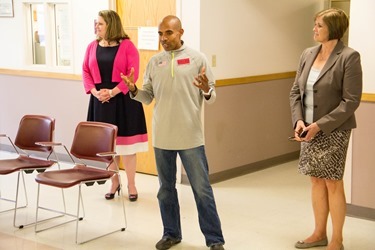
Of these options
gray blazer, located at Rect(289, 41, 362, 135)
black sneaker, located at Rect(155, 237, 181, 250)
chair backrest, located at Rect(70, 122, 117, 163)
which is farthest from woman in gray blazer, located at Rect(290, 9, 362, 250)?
chair backrest, located at Rect(70, 122, 117, 163)

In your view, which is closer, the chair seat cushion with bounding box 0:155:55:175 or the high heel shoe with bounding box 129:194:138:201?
the chair seat cushion with bounding box 0:155:55:175

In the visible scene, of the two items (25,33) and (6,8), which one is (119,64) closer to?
(25,33)

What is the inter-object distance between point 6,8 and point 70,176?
3943 mm

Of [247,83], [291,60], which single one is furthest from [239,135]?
[291,60]

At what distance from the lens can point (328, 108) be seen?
13.8ft

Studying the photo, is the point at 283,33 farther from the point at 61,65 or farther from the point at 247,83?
the point at 61,65

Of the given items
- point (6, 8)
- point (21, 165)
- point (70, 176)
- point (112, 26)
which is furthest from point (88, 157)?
point (6, 8)

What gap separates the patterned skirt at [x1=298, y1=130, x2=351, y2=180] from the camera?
4.24 m

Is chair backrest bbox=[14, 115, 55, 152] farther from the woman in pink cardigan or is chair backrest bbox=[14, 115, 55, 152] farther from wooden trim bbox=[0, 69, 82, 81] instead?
wooden trim bbox=[0, 69, 82, 81]

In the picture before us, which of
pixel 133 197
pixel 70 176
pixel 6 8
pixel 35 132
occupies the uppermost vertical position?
pixel 6 8

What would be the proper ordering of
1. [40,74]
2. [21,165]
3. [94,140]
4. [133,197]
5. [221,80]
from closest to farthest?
[94,140], [21,165], [133,197], [221,80], [40,74]

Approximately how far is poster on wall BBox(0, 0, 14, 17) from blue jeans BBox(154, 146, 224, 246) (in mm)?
4367

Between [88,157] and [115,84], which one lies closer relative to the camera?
[88,157]

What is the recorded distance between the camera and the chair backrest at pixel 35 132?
17.5 feet
